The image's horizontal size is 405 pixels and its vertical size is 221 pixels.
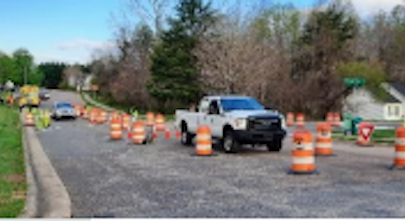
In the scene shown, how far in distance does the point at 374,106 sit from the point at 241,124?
40779 millimetres

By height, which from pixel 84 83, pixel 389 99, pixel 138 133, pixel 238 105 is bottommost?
pixel 138 133

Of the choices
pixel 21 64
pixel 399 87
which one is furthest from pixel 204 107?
pixel 21 64

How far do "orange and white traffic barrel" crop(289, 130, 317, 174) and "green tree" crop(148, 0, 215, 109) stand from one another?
4549 cm

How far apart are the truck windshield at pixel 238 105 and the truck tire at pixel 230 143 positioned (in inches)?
43.6

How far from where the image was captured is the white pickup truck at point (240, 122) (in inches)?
704

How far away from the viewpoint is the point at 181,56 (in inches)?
2304

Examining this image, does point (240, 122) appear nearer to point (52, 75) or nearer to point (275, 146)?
point (275, 146)

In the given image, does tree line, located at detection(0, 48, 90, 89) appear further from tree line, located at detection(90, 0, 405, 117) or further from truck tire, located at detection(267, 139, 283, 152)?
truck tire, located at detection(267, 139, 283, 152)

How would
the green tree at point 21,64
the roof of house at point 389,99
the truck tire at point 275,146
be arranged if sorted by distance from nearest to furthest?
the truck tire at point 275,146
the roof of house at point 389,99
the green tree at point 21,64

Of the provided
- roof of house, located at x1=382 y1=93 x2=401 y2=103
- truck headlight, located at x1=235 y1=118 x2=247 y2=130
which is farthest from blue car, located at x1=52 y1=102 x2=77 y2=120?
truck headlight, located at x1=235 y1=118 x2=247 y2=130

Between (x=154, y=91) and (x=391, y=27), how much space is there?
4379cm

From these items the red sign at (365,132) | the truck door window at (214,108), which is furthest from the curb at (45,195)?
the red sign at (365,132)

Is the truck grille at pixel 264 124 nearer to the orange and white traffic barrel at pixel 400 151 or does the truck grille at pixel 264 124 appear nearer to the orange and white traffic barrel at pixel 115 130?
the orange and white traffic barrel at pixel 400 151

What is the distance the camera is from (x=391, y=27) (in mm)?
85125
